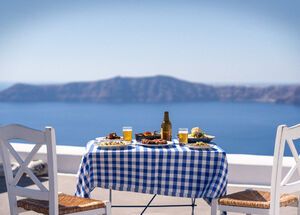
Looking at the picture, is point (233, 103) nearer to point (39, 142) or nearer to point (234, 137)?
point (234, 137)

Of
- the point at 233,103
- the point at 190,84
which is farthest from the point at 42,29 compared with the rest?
the point at 233,103

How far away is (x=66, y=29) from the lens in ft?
105

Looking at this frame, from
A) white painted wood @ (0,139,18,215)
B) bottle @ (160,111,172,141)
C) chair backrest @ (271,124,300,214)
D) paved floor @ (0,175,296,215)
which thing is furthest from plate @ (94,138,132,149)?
paved floor @ (0,175,296,215)

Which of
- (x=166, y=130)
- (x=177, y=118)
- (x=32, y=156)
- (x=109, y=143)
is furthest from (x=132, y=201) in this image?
(x=177, y=118)

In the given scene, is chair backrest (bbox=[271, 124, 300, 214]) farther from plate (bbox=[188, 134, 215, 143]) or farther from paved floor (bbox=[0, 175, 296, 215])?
paved floor (bbox=[0, 175, 296, 215])

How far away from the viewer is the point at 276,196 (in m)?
2.17

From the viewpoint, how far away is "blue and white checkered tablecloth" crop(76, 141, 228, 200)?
7.46 ft

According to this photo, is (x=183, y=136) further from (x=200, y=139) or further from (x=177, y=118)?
(x=177, y=118)

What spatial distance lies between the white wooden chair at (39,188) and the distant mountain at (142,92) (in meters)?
29.1

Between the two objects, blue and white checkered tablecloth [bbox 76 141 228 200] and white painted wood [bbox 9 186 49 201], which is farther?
blue and white checkered tablecloth [bbox 76 141 228 200]

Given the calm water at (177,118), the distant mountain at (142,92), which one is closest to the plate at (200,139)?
the calm water at (177,118)

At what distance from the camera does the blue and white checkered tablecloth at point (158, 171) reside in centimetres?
227

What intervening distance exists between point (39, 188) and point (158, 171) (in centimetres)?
55

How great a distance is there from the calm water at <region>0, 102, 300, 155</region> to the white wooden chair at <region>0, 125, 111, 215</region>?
28.7m
